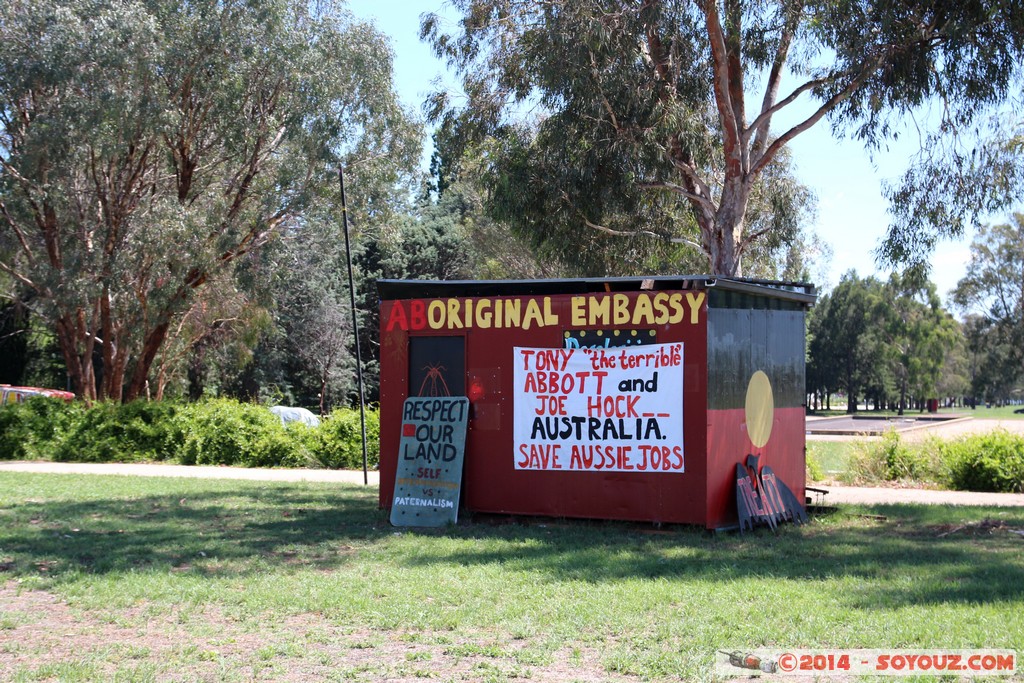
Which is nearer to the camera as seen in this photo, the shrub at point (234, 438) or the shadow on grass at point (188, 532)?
the shadow on grass at point (188, 532)

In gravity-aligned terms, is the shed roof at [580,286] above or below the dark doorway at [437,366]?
above

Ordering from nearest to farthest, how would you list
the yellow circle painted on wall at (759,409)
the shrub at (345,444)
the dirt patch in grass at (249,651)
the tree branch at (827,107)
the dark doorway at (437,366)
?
the dirt patch in grass at (249,651)
the yellow circle painted on wall at (759,409)
the dark doorway at (437,366)
the tree branch at (827,107)
the shrub at (345,444)

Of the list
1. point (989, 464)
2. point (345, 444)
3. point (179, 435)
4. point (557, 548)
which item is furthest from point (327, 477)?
point (989, 464)

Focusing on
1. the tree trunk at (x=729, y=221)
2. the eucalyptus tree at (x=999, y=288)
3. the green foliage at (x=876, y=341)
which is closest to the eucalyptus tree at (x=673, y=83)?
the tree trunk at (x=729, y=221)

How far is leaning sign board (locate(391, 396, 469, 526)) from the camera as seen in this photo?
39.0 feet

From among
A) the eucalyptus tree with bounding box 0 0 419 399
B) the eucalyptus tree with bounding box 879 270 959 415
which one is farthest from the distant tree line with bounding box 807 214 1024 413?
the eucalyptus tree with bounding box 0 0 419 399

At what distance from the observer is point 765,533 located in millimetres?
11023

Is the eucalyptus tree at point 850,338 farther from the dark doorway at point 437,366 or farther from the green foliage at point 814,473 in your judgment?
the dark doorway at point 437,366

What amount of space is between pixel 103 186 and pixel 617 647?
22756mm

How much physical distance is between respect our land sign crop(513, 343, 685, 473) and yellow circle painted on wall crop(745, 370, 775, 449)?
1072 millimetres

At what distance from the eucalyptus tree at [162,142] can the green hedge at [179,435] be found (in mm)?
2937

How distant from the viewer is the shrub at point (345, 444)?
21.1 m

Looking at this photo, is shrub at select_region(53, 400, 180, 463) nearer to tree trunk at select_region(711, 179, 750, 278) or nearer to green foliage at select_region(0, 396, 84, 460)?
green foliage at select_region(0, 396, 84, 460)

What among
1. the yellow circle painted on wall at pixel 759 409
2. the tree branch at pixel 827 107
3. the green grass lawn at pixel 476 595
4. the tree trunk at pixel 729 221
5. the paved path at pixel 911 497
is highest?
the tree branch at pixel 827 107
